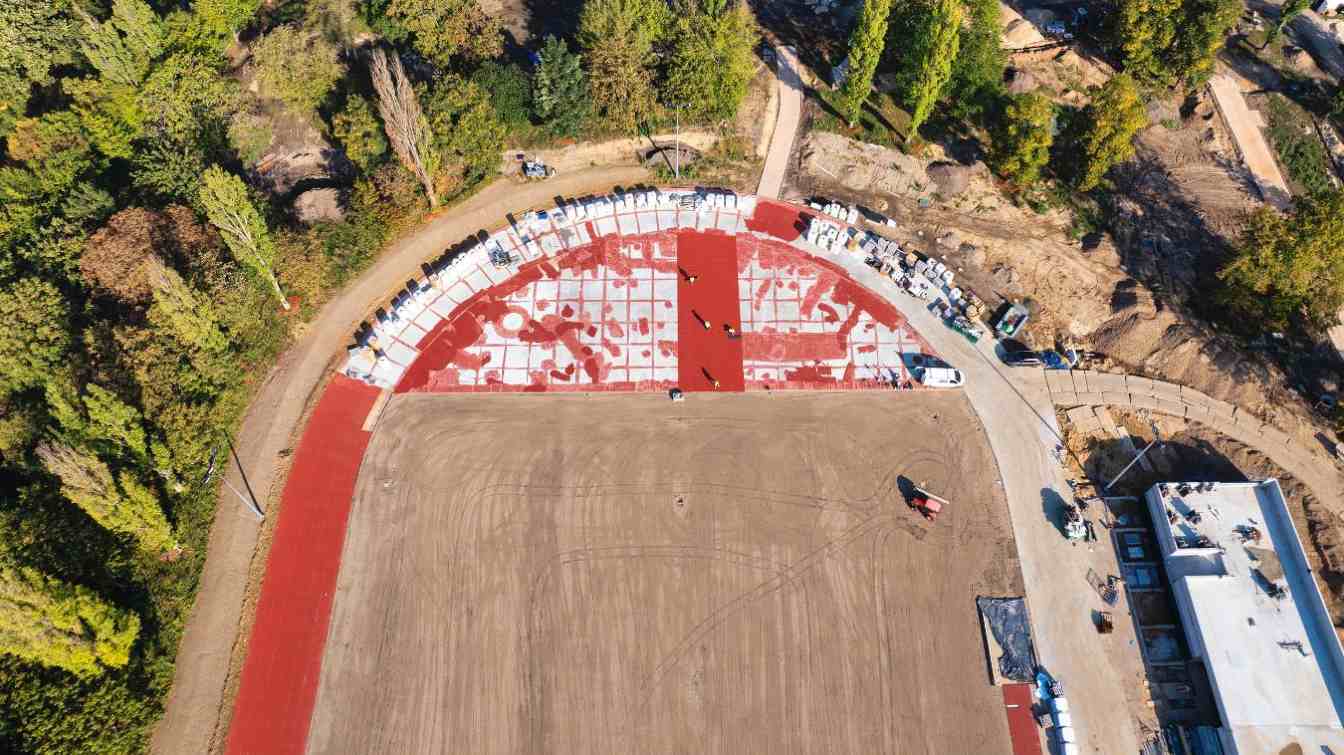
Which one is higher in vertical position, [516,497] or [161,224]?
[161,224]

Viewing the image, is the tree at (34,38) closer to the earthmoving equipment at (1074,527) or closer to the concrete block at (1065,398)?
the concrete block at (1065,398)

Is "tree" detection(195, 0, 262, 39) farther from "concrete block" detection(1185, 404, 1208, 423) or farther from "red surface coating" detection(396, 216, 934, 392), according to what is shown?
"concrete block" detection(1185, 404, 1208, 423)

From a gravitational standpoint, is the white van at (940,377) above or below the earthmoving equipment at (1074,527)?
Answer: above

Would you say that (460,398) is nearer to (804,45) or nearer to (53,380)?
(53,380)

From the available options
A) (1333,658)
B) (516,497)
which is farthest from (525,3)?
(1333,658)

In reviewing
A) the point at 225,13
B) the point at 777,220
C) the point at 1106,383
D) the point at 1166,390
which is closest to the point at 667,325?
the point at 777,220

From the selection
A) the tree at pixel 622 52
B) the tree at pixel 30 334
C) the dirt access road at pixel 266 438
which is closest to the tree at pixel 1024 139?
the tree at pixel 622 52

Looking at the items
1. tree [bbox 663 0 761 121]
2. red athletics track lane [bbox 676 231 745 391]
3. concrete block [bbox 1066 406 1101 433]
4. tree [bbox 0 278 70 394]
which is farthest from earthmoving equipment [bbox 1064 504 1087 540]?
tree [bbox 0 278 70 394]
